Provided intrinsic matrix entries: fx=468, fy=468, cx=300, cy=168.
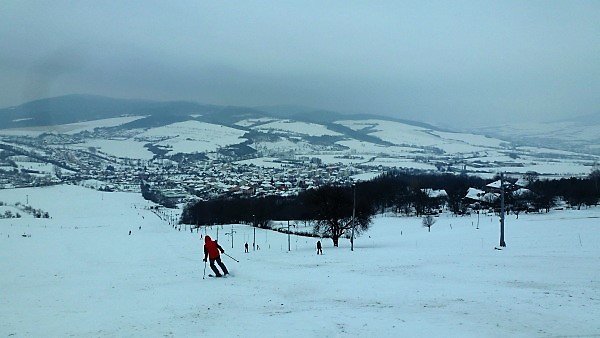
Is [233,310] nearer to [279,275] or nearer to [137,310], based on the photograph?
[137,310]

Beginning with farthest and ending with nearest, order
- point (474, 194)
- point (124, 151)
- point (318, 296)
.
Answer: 1. point (124, 151)
2. point (474, 194)
3. point (318, 296)

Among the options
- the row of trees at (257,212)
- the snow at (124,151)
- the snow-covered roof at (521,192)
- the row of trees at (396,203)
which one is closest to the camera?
the row of trees at (257,212)

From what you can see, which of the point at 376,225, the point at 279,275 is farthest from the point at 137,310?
the point at 376,225

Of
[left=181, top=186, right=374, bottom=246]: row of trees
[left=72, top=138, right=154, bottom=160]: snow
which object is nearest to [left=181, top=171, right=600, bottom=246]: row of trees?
[left=181, top=186, right=374, bottom=246]: row of trees

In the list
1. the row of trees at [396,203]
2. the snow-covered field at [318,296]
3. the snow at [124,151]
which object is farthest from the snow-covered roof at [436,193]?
the snow at [124,151]

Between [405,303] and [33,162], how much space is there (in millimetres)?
151544

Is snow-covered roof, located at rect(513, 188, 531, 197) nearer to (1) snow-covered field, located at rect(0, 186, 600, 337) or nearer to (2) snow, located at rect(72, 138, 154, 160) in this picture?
(1) snow-covered field, located at rect(0, 186, 600, 337)

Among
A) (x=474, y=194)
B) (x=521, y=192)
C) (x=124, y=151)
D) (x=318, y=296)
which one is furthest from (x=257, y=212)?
(x=124, y=151)

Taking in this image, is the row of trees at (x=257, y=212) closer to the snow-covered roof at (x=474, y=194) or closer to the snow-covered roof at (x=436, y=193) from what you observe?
the snow-covered roof at (x=436, y=193)

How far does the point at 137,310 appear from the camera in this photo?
987 centimetres

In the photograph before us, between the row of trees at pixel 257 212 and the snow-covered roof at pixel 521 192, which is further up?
the snow-covered roof at pixel 521 192

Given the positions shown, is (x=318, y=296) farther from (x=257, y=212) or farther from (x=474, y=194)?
(x=474, y=194)

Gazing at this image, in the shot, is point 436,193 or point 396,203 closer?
point 396,203

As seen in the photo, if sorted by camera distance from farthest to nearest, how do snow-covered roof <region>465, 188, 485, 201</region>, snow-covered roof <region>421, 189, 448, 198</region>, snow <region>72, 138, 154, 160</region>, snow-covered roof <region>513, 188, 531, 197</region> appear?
snow <region>72, 138, 154, 160</region> → snow-covered roof <region>421, 189, 448, 198</region> → snow-covered roof <region>465, 188, 485, 201</region> → snow-covered roof <region>513, 188, 531, 197</region>
